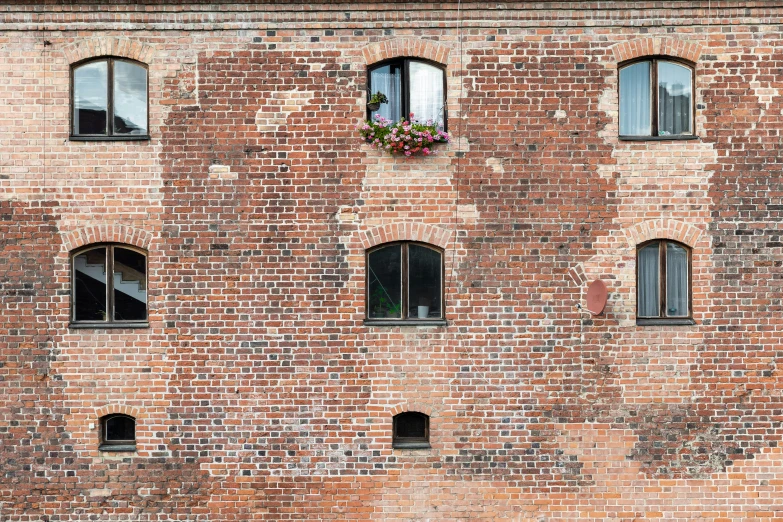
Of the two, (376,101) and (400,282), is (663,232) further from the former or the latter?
(376,101)

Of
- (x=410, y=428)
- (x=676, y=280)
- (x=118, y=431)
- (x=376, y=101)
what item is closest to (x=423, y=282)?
(x=410, y=428)

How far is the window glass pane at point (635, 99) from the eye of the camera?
11414 mm

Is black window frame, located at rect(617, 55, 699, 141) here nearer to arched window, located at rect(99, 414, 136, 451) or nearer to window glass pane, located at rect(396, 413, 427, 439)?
window glass pane, located at rect(396, 413, 427, 439)

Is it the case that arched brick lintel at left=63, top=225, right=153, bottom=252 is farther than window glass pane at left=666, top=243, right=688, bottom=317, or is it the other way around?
window glass pane at left=666, top=243, right=688, bottom=317

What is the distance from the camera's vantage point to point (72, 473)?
11.2 meters

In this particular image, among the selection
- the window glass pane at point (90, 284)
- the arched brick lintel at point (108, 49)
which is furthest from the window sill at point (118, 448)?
the arched brick lintel at point (108, 49)

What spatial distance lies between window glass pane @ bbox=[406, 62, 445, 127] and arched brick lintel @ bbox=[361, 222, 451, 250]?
1.61 m

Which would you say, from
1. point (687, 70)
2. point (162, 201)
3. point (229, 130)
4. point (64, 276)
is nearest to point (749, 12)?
point (687, 70)

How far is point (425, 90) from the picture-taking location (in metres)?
11.4

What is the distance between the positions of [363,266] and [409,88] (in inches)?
106

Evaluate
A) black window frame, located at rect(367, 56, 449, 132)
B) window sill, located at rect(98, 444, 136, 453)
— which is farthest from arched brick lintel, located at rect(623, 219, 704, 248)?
window sill, located at rect(98, 444, 136, 453)

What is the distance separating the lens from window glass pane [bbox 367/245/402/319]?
11.4 m

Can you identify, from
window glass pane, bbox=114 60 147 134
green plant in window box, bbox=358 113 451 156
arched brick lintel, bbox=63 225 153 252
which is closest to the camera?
green plant in window box, bbox=358 113 451 156

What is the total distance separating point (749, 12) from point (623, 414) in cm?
607
